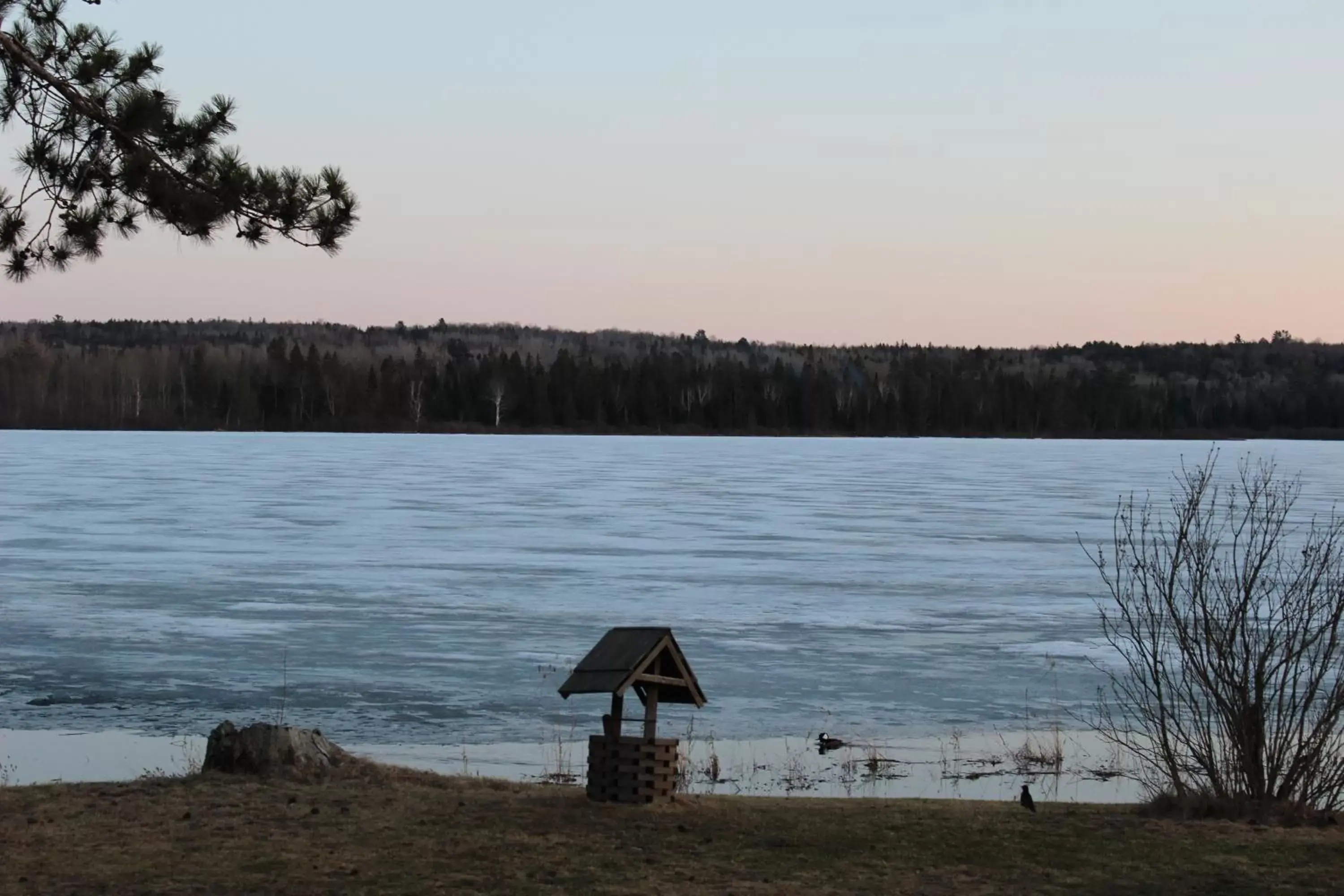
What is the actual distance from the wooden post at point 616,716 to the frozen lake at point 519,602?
3258 millimetres

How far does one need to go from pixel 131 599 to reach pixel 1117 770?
451 inches

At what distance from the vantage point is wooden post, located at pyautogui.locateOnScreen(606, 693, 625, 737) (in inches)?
296

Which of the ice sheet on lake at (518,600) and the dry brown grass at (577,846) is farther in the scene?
the ice sheet on lake at (518,600)

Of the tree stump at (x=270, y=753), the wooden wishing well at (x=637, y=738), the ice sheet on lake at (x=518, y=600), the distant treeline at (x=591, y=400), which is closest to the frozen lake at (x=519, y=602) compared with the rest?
the ice sheet on lake at (x=518, y=600)

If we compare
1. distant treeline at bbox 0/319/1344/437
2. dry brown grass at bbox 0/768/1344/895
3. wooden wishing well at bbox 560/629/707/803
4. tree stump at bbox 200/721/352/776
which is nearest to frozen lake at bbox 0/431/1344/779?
tree stump at bbox 200/721/352/776

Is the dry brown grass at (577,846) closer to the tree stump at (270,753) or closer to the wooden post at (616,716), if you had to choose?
the tree stump at (270,753)

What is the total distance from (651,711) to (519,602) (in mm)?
10609

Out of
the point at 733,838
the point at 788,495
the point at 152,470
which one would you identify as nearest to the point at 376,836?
the point at 733,838

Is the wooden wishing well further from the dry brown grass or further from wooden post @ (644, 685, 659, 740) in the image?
the dry brown grass

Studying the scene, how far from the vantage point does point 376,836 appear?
6945 mm

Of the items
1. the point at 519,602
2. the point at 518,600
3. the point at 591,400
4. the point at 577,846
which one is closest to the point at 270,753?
the point at 577,846

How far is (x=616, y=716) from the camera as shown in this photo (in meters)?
7.64

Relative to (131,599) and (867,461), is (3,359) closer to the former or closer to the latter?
(867,461)

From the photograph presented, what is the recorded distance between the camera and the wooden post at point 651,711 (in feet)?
25.1
